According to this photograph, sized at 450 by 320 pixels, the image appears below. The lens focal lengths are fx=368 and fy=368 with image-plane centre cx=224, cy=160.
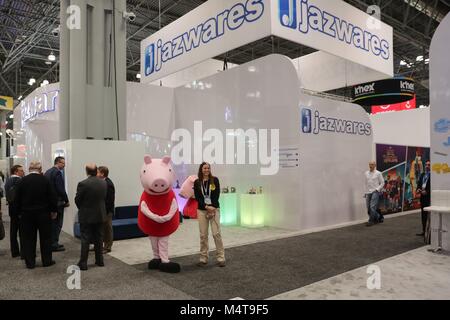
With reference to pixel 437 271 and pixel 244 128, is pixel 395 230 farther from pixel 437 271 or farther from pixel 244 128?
pixel 244 128

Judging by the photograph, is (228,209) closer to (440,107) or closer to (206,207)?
(206,207)

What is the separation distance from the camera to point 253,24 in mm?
6164

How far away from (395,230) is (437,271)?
2951 millimetres

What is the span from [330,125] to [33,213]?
19.1ft

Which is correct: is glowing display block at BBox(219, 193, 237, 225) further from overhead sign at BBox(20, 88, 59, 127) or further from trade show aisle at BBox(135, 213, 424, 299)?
overhead sign at BBox(20, 88, 59, 127)

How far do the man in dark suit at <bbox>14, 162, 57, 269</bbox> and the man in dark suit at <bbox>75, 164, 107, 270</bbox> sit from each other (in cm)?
48

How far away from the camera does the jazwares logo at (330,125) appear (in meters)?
7.24

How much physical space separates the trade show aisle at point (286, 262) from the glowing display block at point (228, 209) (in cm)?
192

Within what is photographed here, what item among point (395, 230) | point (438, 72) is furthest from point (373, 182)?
point (438, 72)

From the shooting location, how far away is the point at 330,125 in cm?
783

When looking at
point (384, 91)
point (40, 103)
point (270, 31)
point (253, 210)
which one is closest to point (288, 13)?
point (270, 31)

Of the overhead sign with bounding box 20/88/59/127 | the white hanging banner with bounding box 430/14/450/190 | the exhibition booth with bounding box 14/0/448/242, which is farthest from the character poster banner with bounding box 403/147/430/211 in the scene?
the overhead sign with bounding box 20/88/59/127

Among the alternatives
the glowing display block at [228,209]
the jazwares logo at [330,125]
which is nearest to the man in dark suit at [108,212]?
the glowing display block at [228,209]

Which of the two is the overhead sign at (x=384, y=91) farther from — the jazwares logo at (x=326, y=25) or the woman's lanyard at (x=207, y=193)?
the woman's lanyard at (x=207, y=193)
